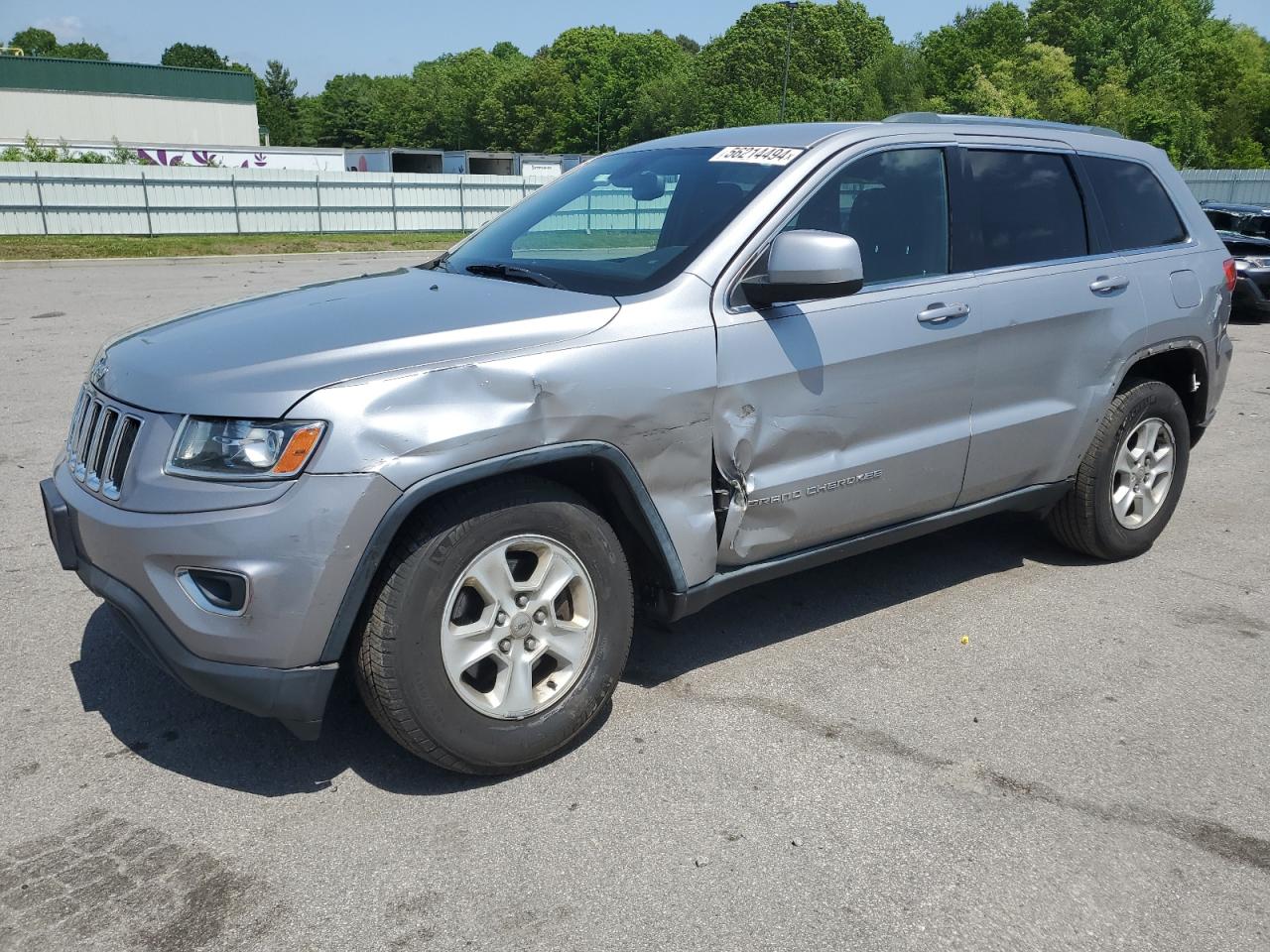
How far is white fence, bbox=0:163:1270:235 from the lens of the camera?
2684cm

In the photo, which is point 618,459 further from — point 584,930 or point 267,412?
point 584,930

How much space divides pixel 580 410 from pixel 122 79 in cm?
8035

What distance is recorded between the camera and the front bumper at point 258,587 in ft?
8.98

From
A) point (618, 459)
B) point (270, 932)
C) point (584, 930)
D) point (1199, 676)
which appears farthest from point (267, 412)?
point (1199, 676)

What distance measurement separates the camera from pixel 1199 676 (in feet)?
13.1

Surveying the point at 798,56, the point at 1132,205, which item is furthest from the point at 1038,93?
the point at 1132,205

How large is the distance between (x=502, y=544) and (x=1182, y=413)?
3600mm

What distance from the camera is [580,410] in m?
3.11

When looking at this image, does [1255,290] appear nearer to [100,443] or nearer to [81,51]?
[100,443]

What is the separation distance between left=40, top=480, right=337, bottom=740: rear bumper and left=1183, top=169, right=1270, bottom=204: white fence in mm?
34420

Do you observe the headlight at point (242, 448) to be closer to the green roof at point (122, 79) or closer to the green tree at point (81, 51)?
the green roof at point (122, 79)

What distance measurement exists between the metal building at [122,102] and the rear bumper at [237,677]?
75494mm

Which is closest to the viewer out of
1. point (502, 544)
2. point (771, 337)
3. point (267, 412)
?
point (267, 412)

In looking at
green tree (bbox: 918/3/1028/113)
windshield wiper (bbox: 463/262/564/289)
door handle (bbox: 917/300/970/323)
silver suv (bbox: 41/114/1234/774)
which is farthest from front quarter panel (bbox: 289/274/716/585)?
green tree (bbox: 918/3/1028/113)
